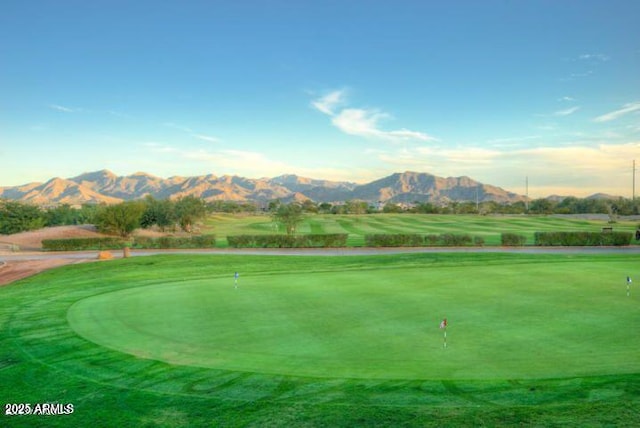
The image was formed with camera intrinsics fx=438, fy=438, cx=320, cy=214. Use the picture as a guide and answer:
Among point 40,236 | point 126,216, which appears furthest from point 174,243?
point 40,236

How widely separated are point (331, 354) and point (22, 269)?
2882 cm

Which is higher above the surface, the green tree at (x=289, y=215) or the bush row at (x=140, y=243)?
the green tree at (x=289, y=215)

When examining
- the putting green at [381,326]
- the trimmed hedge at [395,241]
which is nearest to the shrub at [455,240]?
the trimmed hedge at [395,241]

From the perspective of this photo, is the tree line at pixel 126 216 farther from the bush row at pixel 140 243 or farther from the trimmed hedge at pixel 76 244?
the bush row at pixel 140 243

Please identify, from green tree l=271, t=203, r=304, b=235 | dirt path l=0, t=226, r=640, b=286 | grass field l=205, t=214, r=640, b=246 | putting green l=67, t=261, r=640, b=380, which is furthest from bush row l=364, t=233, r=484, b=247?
putting green l=67, t=261, r=640, b=380

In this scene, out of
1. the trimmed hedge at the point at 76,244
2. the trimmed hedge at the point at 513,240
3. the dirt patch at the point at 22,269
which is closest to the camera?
the dirt patch at the point at 22,269

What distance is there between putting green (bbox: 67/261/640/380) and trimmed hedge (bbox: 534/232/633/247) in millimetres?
26046

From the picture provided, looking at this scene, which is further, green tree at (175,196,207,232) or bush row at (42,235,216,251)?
green tree at (175,196,207,232)

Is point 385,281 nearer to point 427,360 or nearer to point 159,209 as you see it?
point 427,360

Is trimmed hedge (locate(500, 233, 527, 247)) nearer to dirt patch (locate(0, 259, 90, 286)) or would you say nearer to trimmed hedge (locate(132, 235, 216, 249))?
trimmed hedge (locate(132, 235, 216, 249))

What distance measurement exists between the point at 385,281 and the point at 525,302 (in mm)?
6260

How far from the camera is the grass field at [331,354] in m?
7.24

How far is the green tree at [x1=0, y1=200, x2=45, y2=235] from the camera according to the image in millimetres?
62031

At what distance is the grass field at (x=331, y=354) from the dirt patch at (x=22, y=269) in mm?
10566
